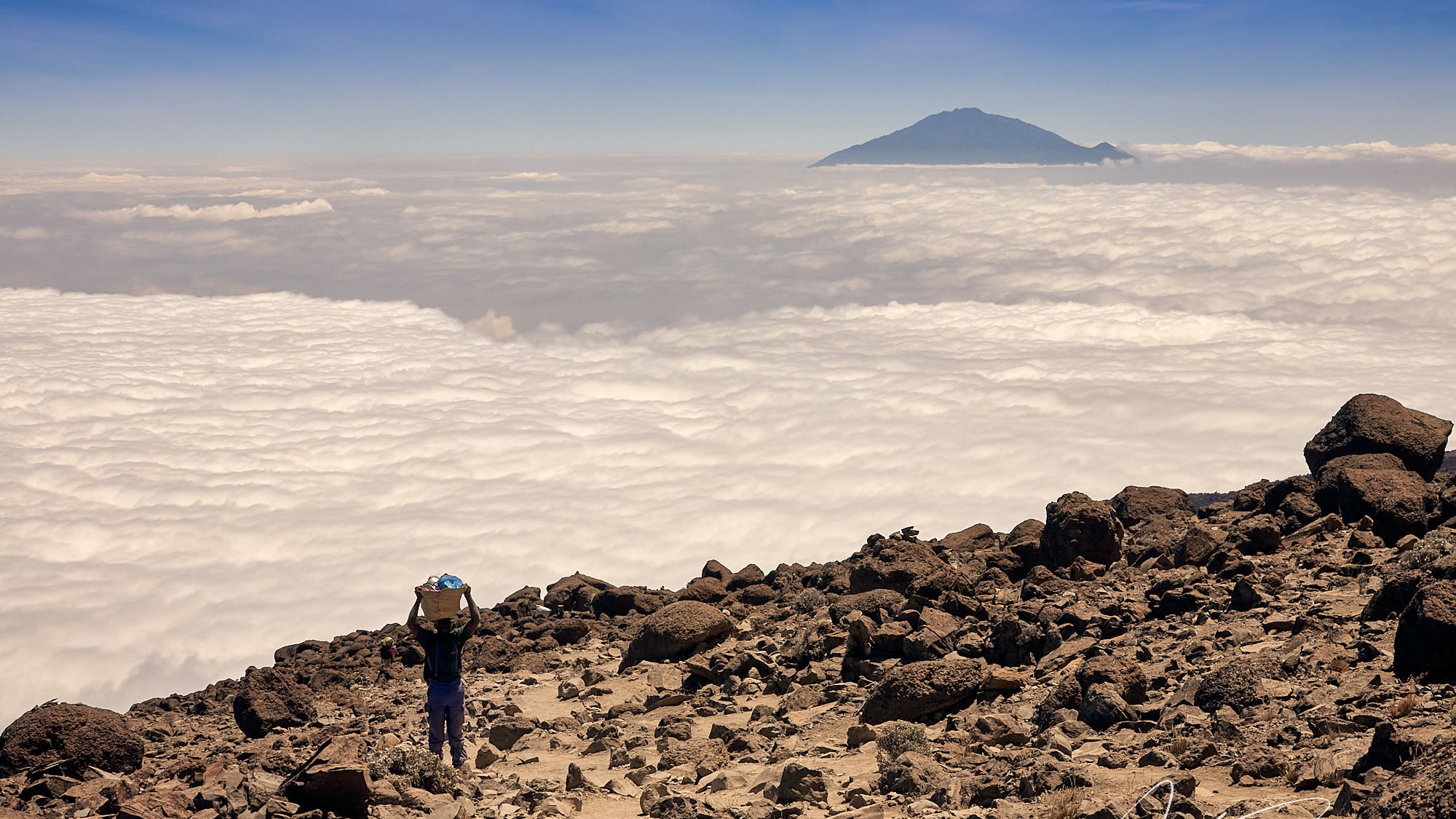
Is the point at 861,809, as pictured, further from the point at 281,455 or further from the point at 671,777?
the point at 281,455

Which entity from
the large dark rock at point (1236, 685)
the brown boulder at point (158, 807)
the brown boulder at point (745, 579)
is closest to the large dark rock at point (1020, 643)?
the large dark rock at point (1236, 685)

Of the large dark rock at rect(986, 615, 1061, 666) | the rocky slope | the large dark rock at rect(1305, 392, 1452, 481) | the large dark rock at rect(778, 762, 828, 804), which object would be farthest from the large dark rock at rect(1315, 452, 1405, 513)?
the large dark rock at rect(778, 762, 828, 804)

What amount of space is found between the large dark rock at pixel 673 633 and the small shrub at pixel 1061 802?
8371mm

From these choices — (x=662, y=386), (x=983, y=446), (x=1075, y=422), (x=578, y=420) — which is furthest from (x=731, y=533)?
(x=662, y=386)

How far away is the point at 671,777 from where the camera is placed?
9227 mm

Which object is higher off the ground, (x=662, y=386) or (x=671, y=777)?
(x=671, y=777)

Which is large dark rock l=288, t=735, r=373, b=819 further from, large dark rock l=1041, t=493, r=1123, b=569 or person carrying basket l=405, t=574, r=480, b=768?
large dark rock l=1041, t=493, r=1123, b=569

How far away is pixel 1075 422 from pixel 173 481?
12012cm

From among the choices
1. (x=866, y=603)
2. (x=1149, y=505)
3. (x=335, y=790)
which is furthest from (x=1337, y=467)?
(x=335, y=790)

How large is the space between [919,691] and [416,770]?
4.92m

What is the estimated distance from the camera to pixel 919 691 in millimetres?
10070

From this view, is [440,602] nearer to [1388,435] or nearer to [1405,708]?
[1405,708]

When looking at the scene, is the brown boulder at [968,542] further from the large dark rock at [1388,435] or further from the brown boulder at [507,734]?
the brown boulder at [507,734]

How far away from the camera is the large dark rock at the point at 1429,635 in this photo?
7695mm
